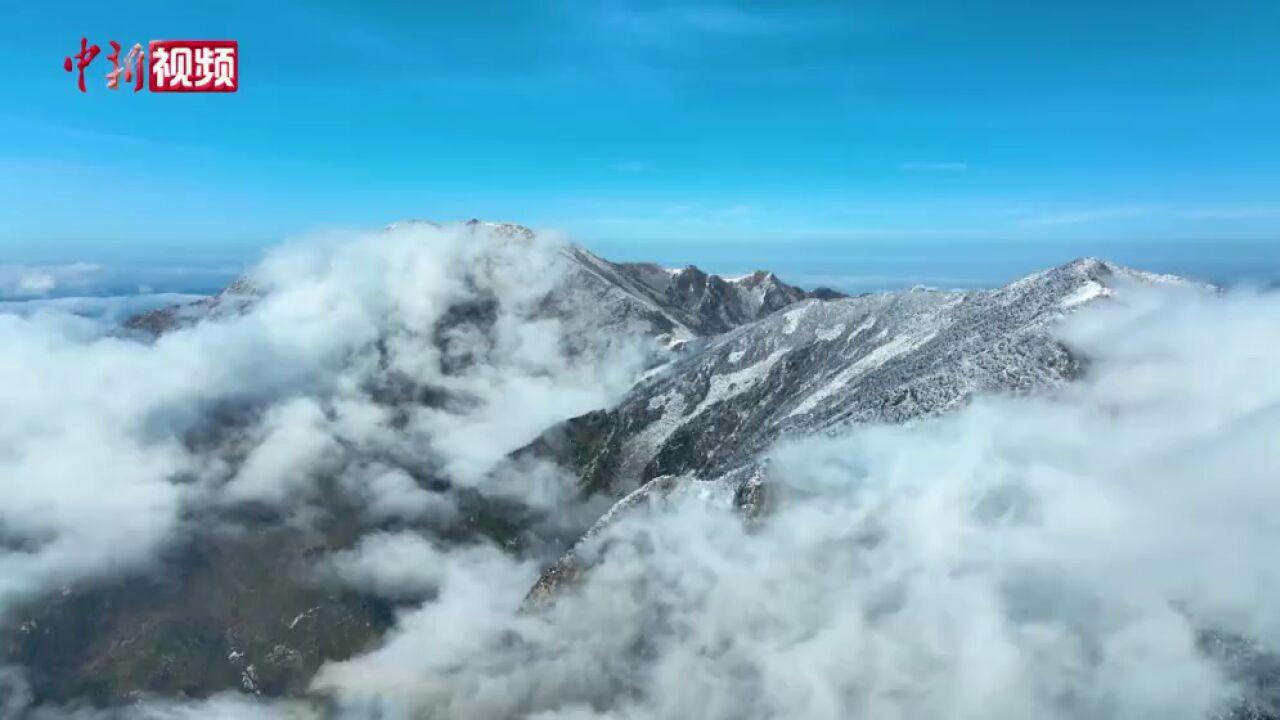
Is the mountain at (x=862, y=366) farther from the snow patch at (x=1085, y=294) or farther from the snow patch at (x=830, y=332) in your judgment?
the snow patch at (x=830, y=332)

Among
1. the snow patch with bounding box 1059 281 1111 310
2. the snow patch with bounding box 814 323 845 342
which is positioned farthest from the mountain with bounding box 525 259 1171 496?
the snow patch with bounding box 814 323 845 342

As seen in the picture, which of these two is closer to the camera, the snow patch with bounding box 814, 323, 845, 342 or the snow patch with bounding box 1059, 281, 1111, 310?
the snow patch with bounding box 1059, 281, 1111, 310

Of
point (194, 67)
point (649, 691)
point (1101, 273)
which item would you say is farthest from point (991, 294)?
point (194, 67)

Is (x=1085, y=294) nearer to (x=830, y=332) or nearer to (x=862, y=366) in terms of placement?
(x=862, y=366)

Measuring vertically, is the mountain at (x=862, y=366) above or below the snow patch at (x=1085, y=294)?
below

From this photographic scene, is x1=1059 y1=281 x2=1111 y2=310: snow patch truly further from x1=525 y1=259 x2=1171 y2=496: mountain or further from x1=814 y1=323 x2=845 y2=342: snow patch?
x1=814 y1=323 x2=845 y2=342: snow patch

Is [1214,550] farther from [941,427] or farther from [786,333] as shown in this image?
[786,333]

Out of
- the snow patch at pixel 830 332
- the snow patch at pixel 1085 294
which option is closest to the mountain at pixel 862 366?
the snow patch at pixel 1085 294

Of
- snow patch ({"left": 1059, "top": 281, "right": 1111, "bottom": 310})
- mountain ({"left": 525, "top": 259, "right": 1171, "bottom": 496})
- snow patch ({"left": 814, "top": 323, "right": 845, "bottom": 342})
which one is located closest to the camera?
mountain ({"left": 525, "top": 259, "right": 1171, "bottom": 496})

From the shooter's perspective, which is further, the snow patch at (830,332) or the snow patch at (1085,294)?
the snow patch at (830,332)

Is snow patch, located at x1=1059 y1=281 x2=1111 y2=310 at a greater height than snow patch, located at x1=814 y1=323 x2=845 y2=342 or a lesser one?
greater

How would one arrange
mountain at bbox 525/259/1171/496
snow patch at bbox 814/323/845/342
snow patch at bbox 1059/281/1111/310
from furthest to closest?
snow patch at bbox 814/323/845/342
snow patch at bbox 1059/281/1111/310
mountain at bbox 525/259/1171/496

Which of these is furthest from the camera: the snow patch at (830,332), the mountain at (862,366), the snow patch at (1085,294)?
the snow patch at (830,332)
